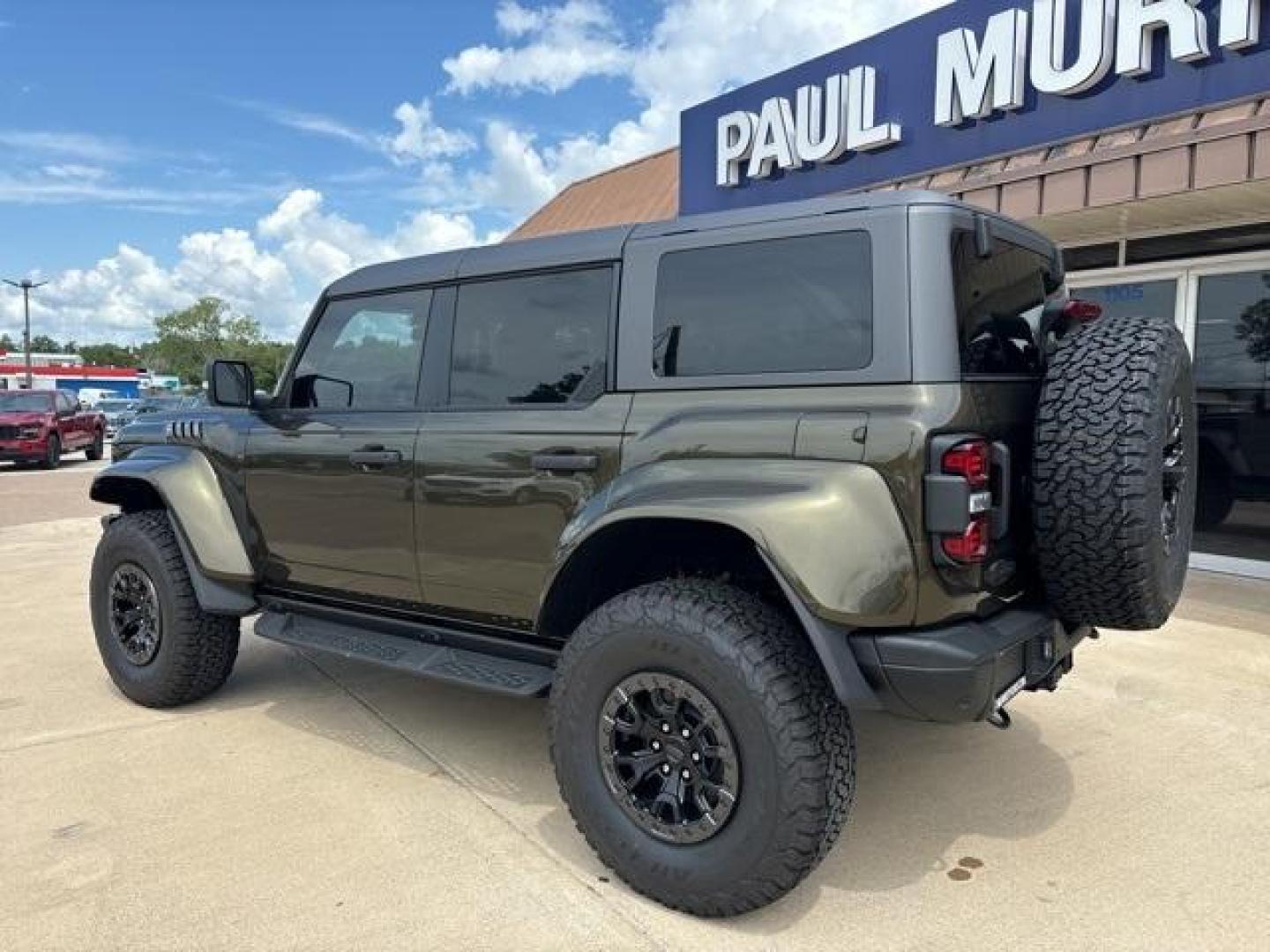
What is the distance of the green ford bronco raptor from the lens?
2.34 meters

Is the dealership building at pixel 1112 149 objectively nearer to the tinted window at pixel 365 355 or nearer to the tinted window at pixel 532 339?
the tinted window at pixel 532 339

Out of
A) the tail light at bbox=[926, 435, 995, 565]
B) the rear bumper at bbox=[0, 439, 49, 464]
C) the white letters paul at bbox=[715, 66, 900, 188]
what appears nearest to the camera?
the tail light at bbox=[926, 435, 995, 565]

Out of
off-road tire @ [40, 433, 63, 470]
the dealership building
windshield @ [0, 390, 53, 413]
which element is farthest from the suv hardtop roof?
windshield @ [0, 390, 53, 413]

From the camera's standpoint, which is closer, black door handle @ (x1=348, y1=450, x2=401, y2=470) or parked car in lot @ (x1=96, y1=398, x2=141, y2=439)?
black door handle @ (x1=348, y1=450, x2=401, y2=470)

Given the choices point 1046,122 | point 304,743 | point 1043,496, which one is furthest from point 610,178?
point 1043,496

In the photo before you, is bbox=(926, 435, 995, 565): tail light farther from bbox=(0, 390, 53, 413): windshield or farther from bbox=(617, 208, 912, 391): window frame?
bbox=(0, 390, 53, 413): windshield

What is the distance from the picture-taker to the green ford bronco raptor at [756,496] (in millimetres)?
2344

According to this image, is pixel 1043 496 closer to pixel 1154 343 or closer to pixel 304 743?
pixel 1154 343

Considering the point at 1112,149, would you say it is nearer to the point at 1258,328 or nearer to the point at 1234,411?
the point at 1258,328

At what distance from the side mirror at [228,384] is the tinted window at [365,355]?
0.20 m

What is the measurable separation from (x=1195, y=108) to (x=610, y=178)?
28.5 feet

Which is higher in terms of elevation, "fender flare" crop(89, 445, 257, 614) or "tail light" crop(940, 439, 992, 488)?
"tail light" crop(940, 439, 992, 488)

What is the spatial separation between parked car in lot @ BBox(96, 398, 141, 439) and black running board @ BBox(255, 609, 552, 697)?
27826mm

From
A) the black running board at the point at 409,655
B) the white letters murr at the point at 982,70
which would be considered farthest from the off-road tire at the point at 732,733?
the white letters murr at the point at 982,70
